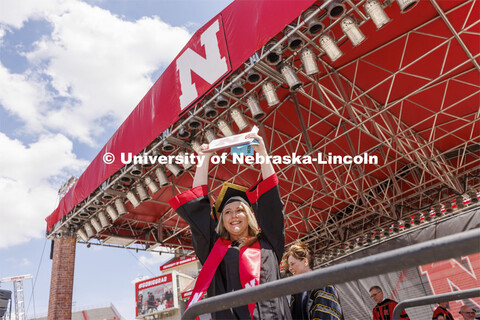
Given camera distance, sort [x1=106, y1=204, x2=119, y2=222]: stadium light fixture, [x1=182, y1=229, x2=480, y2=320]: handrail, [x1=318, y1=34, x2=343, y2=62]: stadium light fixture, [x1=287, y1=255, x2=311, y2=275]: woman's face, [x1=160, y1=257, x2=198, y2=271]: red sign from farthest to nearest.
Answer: [x1=160, y1=257, x2=198, y2=271]: red sign → [x1=106, y1=204, x2=119, y2=222]: stadium light fixture → [x1=318, y1=34, x2=343, y2=62]: stadium light fixture → [x1=287, y1=255, x2=311, y2=275]: woman's face → [x1=182, y1=229, x2=480, y2=320]: handrail

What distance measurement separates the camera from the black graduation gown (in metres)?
1.47

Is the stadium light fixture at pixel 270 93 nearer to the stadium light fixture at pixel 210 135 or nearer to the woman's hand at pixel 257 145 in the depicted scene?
the stadium light fixture at pixel 210 135

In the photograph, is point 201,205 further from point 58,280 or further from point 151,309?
point 151,309

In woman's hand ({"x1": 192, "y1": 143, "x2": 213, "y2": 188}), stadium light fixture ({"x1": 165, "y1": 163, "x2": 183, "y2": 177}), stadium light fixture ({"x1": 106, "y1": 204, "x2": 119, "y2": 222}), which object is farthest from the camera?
stadium light fixture ({"x1": 106, "y1": 204, "x2": 119, "y2": 222})

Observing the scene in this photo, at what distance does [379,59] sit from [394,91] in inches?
46.9

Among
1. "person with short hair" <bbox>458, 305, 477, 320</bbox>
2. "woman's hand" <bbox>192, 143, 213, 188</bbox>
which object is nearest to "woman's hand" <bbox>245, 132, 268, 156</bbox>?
"woman's hand" <bbox>192, 143, 213, 188</bbox>

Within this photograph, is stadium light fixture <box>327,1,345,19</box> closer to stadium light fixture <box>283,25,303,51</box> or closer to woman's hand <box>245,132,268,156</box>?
stadium light fixture <box>283,25,303,51</box>

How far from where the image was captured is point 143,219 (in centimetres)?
1055

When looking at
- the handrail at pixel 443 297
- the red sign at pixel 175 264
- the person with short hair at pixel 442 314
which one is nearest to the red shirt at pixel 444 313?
the person with short hair at pixel 442 314

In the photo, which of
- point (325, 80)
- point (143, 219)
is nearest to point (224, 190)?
point (325, 80)

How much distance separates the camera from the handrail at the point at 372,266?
0.69 metres

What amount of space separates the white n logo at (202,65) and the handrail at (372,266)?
15.9 feet

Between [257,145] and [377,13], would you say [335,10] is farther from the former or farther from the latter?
[257,145]

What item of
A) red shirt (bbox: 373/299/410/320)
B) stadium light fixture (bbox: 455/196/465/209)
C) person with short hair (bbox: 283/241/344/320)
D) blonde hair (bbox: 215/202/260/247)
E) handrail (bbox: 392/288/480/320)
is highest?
stadium light fixture (bbox: 455/196/465/209)
